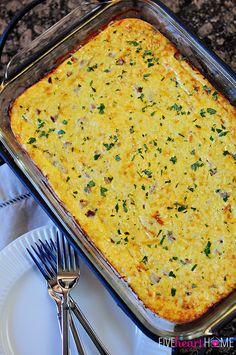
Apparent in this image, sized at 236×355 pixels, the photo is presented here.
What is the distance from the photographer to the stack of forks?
5.85 ft

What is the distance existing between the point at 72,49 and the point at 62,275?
0.70 metres

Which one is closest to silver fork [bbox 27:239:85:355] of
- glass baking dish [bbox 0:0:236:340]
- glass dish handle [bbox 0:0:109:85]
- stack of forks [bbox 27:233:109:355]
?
stack of forks [bbox 27:233:109:355]

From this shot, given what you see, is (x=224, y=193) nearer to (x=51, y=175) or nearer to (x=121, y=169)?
(x=121, y=169)

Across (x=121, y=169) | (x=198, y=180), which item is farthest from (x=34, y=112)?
(x=198, y=180)

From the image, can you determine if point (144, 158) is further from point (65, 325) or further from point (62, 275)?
point (65, 325)

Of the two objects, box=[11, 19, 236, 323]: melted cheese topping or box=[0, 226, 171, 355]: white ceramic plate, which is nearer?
box=[11, 19, 236, 323]: melted cheese topping

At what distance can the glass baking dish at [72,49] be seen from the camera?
171cm

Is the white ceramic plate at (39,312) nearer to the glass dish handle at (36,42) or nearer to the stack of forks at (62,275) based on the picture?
the stack of forks at (62,275)

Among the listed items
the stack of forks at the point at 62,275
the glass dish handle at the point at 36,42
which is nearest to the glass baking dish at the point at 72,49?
the glass dish handle at the point at 36,42

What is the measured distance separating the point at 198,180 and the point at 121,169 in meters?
0.23

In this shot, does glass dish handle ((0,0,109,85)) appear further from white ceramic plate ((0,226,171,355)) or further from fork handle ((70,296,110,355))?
fork handle ((70,296,110,355))

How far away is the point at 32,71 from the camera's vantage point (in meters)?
1.84

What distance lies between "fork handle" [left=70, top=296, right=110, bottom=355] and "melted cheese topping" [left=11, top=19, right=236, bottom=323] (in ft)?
0.66

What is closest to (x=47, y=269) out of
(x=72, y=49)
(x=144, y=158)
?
(x=144, y=158)
